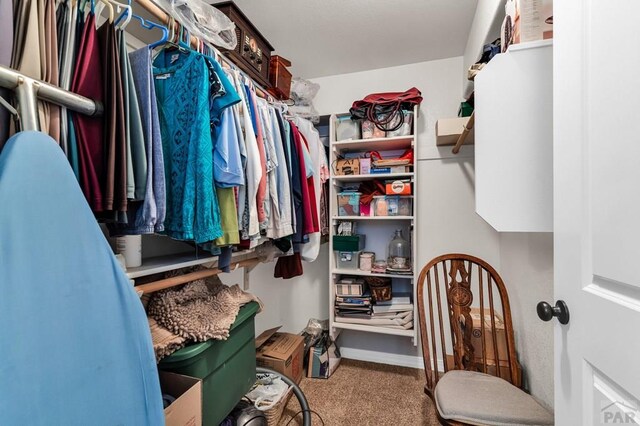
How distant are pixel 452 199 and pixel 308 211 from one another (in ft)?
4.28

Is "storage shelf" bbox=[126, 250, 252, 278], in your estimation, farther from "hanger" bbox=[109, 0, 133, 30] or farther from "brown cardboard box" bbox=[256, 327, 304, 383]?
"brown cardboard box" bbox=[256, 327, 304, 383]

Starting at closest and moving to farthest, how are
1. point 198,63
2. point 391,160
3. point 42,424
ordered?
point 42,424
point 198,63
point 391,160

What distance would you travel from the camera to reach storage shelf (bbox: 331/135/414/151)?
2.03m

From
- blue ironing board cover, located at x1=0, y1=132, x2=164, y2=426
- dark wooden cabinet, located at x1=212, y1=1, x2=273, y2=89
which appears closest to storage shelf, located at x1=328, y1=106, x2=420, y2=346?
dark wooden cabinet, located at x1=212, y1=1, x2=273, y2=89

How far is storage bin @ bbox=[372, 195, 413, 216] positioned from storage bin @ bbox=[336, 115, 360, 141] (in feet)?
1.85

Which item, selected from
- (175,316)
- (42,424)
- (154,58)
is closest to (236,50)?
(154,58)

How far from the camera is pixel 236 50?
1.42 meters

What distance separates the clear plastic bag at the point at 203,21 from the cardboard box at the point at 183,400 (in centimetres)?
138

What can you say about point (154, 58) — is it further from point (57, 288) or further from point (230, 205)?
point (57, 288)

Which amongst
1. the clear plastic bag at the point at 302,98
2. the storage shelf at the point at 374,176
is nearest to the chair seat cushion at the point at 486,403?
the storage shelf at the point at 374,176

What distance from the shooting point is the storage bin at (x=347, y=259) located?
215cm

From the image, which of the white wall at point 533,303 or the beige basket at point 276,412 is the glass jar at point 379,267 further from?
the beige basket at point 276,412

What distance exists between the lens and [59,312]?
1.64ft

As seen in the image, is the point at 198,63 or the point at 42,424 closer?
the point at 42,424
